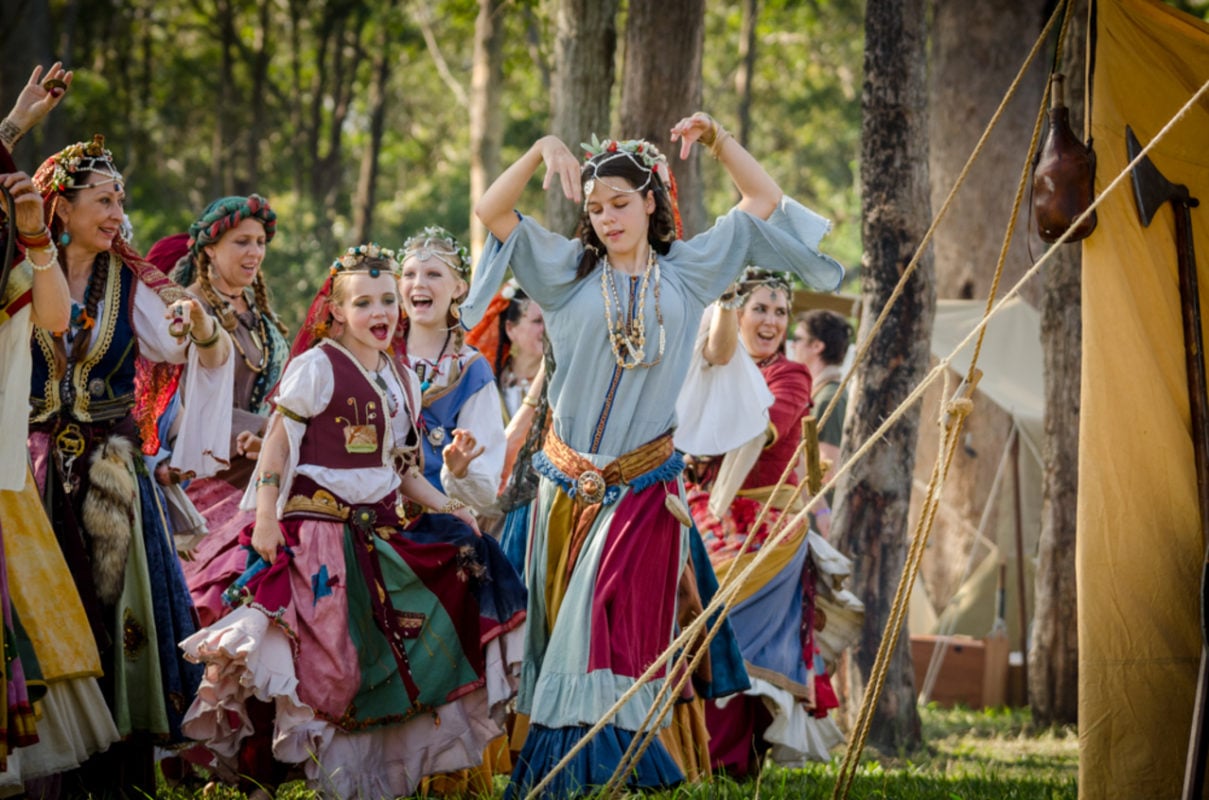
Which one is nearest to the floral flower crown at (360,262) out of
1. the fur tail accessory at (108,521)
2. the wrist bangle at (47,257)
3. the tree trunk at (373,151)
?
the fur tail accessory at (108,521)

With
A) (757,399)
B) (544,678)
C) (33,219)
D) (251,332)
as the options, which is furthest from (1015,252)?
A: (33,219)

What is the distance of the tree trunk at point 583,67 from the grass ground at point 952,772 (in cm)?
370

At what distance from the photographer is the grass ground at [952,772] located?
516 cm

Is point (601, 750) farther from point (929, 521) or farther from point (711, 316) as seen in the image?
point (711, 316)

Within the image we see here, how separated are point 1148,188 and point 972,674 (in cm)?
616

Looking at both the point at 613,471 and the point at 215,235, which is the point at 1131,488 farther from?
the point at 215,235

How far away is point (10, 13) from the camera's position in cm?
1299

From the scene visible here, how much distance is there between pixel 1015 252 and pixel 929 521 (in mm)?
8665

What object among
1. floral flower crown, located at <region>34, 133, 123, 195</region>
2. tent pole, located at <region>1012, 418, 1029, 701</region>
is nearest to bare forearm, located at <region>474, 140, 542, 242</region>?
floral flower crown, located at <region>34, 133, 123, 195</region>

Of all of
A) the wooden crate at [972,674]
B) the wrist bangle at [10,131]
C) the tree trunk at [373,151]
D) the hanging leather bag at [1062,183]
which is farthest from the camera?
the tree trunk at [373,151]

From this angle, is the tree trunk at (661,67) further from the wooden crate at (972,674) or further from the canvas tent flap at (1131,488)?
the canvas tent flap at (1131,488)

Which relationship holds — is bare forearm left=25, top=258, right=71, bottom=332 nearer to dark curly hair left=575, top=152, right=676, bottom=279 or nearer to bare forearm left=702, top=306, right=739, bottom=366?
dark curly hair left=575, top=152, right=676, bottom=279

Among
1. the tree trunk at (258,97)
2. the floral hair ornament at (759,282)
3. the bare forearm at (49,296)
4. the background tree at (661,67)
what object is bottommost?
the bare forearm at (49,296)

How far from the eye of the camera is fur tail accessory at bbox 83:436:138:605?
5.20 meters
